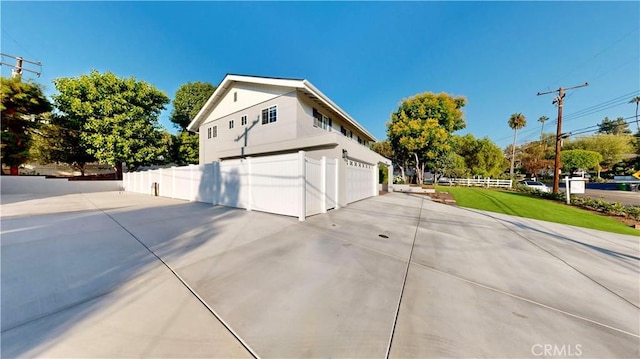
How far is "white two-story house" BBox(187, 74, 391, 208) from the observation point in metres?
9.52

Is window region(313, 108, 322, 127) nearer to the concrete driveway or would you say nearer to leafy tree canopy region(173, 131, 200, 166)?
the concrete driveway

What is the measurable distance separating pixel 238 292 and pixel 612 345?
4.05 metres

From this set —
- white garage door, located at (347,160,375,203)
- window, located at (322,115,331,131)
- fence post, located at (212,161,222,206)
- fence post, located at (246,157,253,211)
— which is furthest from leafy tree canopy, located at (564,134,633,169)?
fence post, located at (212,161,222,206)

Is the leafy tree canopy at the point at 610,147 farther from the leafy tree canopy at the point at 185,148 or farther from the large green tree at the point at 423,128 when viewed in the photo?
the leafy tree canopy at the point at 185,148

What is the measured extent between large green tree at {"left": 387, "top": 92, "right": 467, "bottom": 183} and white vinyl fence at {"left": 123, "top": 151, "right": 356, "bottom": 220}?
18.1m

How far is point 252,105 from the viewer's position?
1188 cm

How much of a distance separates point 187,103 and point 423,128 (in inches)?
1080

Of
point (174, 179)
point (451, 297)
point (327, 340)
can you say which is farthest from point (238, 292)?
point (174, 179)

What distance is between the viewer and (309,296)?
100 inches

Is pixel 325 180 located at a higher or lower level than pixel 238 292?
higher

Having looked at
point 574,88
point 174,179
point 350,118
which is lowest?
point 174,179

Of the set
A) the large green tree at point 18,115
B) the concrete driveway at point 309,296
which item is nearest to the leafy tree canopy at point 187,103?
the large green tree at point 18,115

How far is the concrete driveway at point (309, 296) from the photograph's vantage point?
184cm

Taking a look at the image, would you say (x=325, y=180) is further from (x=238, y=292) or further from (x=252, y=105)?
(x=252, y=105)
